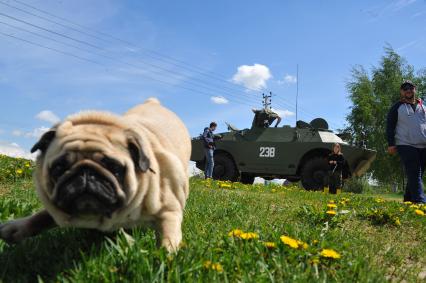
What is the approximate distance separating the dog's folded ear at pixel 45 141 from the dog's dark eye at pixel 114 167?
399mm

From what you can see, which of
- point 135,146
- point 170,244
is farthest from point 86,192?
point 170,244

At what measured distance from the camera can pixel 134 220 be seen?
271 centimetres

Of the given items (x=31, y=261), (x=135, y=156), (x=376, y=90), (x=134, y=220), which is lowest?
(x=31, y=261)

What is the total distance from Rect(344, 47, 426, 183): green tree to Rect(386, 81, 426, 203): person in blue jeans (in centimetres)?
2766

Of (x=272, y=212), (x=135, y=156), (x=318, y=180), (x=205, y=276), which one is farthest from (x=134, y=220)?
(x=318, y=180)

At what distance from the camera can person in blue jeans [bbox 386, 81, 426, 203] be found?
7.75 metres

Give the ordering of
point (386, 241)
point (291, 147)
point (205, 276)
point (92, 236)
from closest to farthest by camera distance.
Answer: point (205, 276) < point (92, 236) < point (386, 241) < point (291, 147)

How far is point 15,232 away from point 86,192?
3.42 feet

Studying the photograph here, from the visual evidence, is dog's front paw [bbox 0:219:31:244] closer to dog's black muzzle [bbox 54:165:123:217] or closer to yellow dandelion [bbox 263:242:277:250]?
dog's black muzzle [bbox 54:165:123:217]

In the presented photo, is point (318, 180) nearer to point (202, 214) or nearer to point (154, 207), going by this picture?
point (202, 214)

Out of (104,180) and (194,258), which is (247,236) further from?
(104,180)

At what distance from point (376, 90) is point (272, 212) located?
35.6 metres

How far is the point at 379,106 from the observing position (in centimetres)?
3697

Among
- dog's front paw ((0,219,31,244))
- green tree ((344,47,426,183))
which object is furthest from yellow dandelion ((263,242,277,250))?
green tree ((344,47,426,183))
